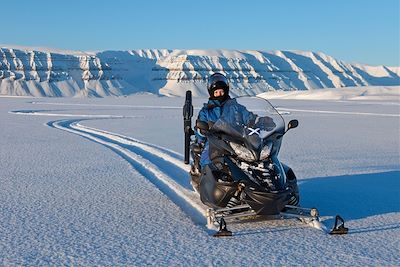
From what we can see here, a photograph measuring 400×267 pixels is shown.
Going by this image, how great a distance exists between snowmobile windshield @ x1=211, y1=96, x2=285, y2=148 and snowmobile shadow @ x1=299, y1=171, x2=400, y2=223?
44.5 inches

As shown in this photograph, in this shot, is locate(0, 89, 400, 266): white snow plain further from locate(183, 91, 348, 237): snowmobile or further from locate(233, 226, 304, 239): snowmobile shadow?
locate(183, 91, 348, 237): snowmobile

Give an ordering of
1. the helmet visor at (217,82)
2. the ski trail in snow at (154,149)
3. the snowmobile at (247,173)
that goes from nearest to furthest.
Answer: the snowmobile at (247,173) < the helmet visor at (217,82) < the ski trail in snow at (154,149)

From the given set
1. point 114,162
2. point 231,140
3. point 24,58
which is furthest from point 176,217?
point 24,58

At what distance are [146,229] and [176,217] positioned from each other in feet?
1.65

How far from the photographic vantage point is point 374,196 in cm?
621

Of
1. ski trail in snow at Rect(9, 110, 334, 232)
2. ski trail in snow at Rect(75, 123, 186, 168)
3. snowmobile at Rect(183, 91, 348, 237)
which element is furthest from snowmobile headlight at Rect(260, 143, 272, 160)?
ski trail in snow at Rect(75, 123, 186, 168)

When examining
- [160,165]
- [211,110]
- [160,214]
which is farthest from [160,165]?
[160,214]

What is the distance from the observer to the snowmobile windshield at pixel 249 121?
4.75 m

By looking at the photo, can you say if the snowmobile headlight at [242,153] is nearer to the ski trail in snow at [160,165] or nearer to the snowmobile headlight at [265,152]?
the snowmobile headlight at [265,152]

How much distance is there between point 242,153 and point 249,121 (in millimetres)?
363

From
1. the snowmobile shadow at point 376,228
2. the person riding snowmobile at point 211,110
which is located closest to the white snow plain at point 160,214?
the snowmobile shadow at point 376,228

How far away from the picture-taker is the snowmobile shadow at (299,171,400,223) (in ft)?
17.9

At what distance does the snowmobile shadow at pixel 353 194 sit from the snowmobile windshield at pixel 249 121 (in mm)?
1131

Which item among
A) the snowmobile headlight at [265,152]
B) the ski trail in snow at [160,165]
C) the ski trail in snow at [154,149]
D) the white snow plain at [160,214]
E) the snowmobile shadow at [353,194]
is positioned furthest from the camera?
the ski trail in snow at [154,149]
